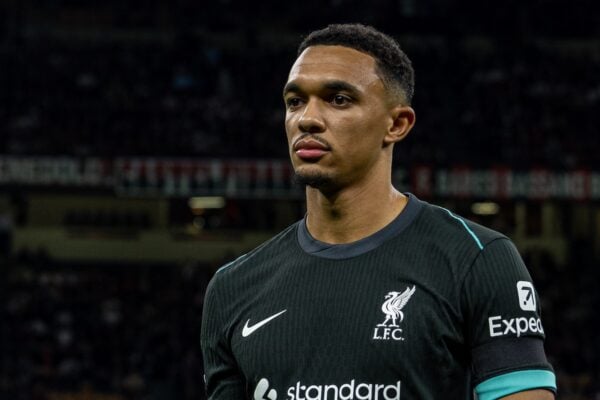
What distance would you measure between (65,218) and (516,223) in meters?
9.35

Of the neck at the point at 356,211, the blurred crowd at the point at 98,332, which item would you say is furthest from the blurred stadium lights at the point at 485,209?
the neck at the point at 356,211

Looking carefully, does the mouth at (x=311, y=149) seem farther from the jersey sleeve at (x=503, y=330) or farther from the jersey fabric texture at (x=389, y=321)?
the jersey sleeve at (x=503, y=330)

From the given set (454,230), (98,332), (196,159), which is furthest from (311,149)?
(98,332)

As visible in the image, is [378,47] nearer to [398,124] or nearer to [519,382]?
[398,124]

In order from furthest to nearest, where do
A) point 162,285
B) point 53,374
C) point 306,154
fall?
1. point 162,285
2. point 53,374
3. point 306,154

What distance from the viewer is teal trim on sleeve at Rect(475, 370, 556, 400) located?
2.34 m

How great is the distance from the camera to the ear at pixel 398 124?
2617mm

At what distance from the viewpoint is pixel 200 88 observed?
73.2ft

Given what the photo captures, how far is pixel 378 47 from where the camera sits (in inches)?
102

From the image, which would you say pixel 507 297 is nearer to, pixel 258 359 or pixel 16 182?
pixel 258 359

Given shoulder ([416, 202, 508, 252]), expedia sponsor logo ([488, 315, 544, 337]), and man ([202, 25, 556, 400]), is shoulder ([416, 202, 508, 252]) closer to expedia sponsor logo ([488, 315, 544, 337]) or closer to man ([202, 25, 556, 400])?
man ([202, 25, 556, 400])

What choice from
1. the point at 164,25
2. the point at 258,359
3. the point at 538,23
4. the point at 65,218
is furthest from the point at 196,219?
the point at 258,359

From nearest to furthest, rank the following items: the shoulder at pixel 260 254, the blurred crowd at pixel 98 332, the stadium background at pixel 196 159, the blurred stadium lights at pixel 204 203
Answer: the shoulder at pixel 260 254
the blurred crowd at pixel 98 332
the stadium background at pixel 196 159
the blurred stadium lights at pixel 204 203

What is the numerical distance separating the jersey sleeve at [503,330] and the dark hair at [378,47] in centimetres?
48
